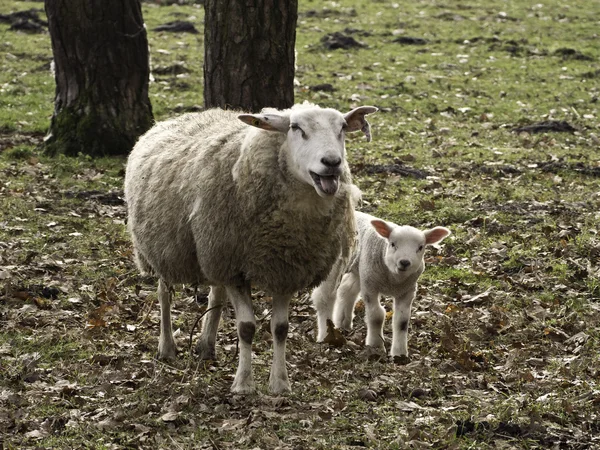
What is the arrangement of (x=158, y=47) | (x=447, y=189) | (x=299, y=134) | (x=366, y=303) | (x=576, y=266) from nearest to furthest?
(x=299, y=134) < (x=366, y=303) < (x=576, y=266) < (x=447, y=189) < (x=158, y=47)

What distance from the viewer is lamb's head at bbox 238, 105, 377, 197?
542 centimetres

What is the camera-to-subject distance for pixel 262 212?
5824 mm

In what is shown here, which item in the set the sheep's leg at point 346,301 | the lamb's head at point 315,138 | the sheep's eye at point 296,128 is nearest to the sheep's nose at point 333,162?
the lamb's head at point 315,138

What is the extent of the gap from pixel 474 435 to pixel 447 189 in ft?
19.7

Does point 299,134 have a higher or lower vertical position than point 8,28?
higher

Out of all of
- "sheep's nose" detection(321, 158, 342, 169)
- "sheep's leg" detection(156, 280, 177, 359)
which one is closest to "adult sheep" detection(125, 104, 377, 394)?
"sheep's nose" detection(321, 158, 342, 169)

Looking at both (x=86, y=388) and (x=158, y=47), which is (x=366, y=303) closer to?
(x=86, y=388)

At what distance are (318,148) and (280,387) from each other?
1546mm

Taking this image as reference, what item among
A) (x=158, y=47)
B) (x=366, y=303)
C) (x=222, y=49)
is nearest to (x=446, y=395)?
(x=366, y=303)

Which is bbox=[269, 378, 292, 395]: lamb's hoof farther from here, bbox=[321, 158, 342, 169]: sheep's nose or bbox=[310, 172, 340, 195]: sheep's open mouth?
bbox=[321, 158, 342, 169]: sheep's nose

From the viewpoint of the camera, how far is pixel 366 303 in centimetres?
729

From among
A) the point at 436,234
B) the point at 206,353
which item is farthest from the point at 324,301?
the point at 206,353

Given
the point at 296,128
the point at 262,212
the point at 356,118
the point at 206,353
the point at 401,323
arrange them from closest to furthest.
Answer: the point at 296,128
the point at 262,212
the point at 356,118
the point at 206,353
the point at 401,323

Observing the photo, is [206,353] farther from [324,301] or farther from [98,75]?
[98,75]
